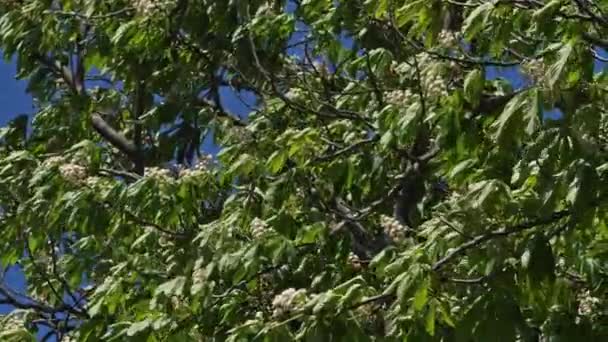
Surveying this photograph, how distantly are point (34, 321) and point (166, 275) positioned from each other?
49.1 inches

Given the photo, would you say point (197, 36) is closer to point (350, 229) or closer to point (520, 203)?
point (350, 229)

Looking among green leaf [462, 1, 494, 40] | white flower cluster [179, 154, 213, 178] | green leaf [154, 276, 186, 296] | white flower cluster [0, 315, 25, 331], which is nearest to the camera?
green leaf [462, 1, 494, 40]

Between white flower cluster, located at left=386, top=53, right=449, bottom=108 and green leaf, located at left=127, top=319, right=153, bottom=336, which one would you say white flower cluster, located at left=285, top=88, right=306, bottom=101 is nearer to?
white flower cluster, located at left=386, top=53, right=449, bottom=108

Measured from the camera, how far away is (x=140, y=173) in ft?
31.4

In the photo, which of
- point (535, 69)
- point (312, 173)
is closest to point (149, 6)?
point (312, 173)

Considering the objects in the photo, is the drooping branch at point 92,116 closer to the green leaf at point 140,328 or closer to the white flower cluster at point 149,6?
the white flower cluster at point 149,6

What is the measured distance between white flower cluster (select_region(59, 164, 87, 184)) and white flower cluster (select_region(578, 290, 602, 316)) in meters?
3.08

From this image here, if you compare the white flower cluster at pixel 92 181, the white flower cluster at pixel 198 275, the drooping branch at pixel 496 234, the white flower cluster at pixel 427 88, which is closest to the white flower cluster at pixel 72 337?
the white flower cluster at pixel 92 181

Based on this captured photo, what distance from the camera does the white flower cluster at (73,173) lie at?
24.9 feet

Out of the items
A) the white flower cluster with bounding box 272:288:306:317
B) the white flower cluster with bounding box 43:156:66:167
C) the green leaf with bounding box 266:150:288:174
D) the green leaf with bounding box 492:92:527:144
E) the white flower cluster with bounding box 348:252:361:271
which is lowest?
the white flower cluster with bounding box 272:288:306:317

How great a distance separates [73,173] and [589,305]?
3.17 m

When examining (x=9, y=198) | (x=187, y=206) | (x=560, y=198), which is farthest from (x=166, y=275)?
(x=560, y=198)

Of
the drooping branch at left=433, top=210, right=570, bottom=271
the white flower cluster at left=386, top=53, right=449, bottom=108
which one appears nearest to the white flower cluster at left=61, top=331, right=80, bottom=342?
the white flower cluster at left=386, top=53, right=449, bottom=108

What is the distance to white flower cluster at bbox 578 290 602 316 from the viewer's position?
576cm
